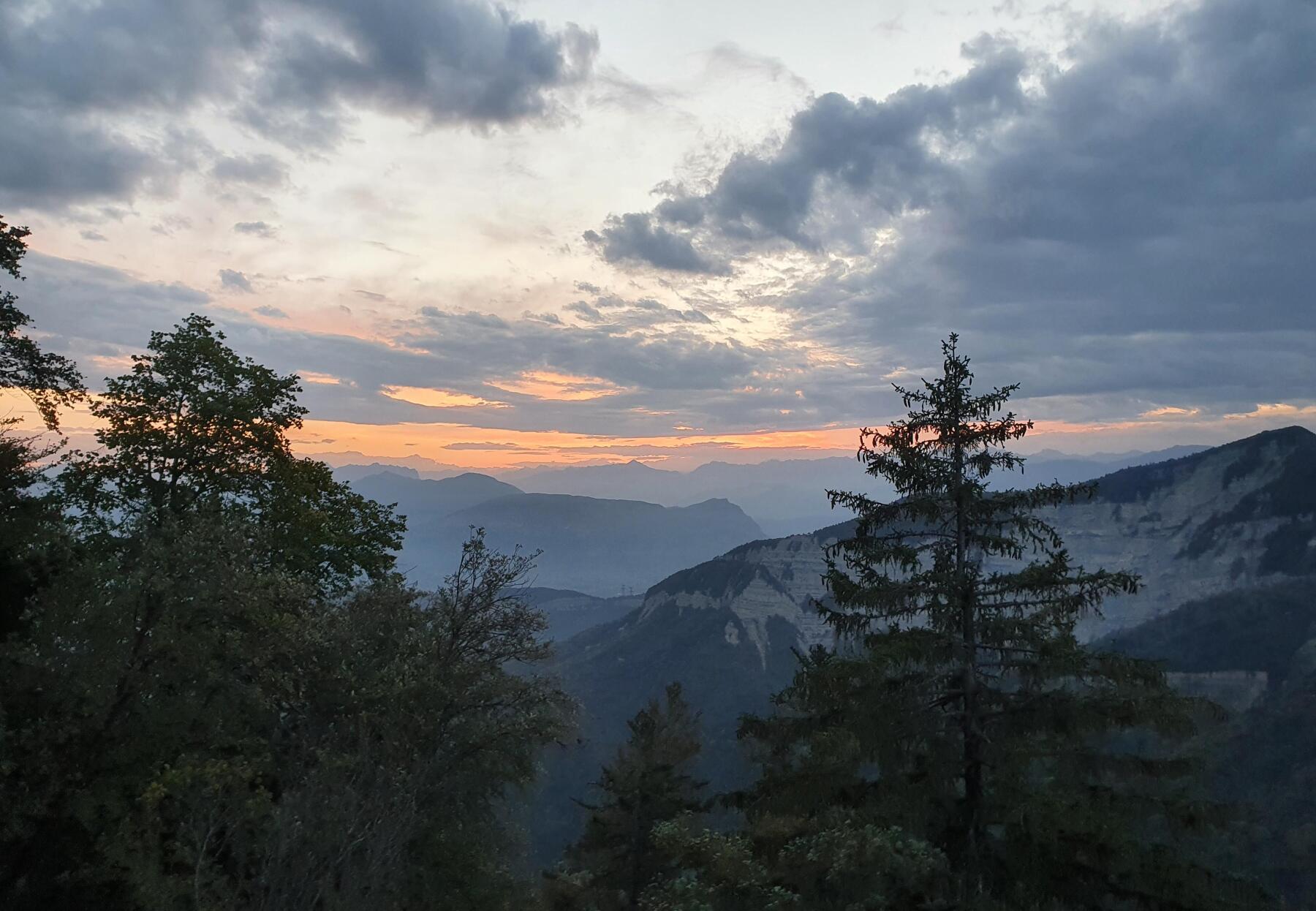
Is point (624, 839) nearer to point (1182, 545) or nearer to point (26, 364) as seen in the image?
point (26, 364)

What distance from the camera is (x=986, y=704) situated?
1694cm

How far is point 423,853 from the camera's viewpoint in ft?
57.0

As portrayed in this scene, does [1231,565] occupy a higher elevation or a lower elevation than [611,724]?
higher

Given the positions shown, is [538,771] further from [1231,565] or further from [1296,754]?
[1231,565]

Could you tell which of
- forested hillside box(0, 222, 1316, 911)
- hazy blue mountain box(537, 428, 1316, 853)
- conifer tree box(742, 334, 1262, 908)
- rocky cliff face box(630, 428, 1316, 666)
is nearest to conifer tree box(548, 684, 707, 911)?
forested hillside box(0, 222, 1316, 911)

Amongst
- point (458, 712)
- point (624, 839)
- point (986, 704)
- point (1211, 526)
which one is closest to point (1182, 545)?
point (1211, 526)

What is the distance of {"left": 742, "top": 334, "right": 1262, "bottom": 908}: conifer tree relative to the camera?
47.4 ft

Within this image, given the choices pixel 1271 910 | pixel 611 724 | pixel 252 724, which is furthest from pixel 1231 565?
pixel 252 724

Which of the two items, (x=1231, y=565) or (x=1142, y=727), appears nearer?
(x=1142, y=727)

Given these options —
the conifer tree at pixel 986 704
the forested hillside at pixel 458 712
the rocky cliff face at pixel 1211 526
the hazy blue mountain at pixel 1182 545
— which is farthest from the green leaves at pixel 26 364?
the rocky cliff face at pixel 1211 526

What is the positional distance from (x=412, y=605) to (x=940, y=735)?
1273 centimetres

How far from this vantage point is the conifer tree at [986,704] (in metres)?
14.5

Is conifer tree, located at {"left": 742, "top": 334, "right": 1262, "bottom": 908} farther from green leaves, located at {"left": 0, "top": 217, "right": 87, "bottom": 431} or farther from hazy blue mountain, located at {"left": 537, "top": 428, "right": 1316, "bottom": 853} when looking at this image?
hazy blue mountain, located at {"left": 537, "top": 428, "right": 1316, "bottom": 853}

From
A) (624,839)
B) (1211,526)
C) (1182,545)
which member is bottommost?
(624,839)
